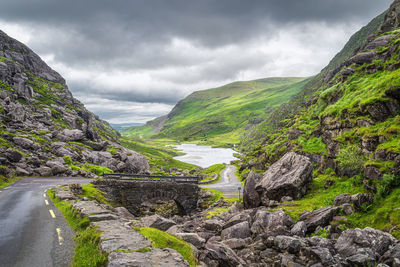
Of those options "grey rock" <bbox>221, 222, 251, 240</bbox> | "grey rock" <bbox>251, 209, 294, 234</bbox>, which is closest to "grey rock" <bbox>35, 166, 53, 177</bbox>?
"grey rock" <bbox>221, 222, 251, 240</bbox>

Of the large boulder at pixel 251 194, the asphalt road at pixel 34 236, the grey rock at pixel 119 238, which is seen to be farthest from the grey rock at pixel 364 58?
the asphalt road at pixel 34 236

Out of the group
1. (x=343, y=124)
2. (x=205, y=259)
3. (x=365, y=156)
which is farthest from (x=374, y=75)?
(x=205, y=259)

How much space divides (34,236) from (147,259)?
8.21m

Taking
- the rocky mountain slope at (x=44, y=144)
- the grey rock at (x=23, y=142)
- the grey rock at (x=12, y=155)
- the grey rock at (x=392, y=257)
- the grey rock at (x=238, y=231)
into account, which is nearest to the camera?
the grey rock at (x=392, y=257)

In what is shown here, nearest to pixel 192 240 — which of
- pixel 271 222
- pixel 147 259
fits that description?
pixel 147 259

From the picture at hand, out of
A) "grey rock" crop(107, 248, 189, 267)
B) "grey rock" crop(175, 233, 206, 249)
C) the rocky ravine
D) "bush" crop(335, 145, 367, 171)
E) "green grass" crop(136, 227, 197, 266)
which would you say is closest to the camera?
"grey rock" crop(107, 248, 189, 267)

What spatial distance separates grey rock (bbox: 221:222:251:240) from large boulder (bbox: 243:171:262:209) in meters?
7.67

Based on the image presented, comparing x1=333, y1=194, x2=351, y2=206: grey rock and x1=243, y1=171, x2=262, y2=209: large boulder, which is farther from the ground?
x1=333, y1=194, x2=351, y2=206: grey rock

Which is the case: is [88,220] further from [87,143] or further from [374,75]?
[87,143]

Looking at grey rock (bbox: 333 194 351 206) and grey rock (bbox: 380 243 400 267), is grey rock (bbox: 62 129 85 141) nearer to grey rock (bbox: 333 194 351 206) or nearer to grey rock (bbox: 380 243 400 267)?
grey rock (bbox: 333 194 351 206)

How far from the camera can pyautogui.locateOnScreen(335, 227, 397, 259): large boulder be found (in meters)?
11.7

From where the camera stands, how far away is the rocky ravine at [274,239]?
11078 mm

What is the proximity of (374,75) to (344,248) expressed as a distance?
3017 centimetres

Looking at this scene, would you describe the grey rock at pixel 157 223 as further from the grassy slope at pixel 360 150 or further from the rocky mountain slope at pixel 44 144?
the rocky mountain slope at pixel 44 144
